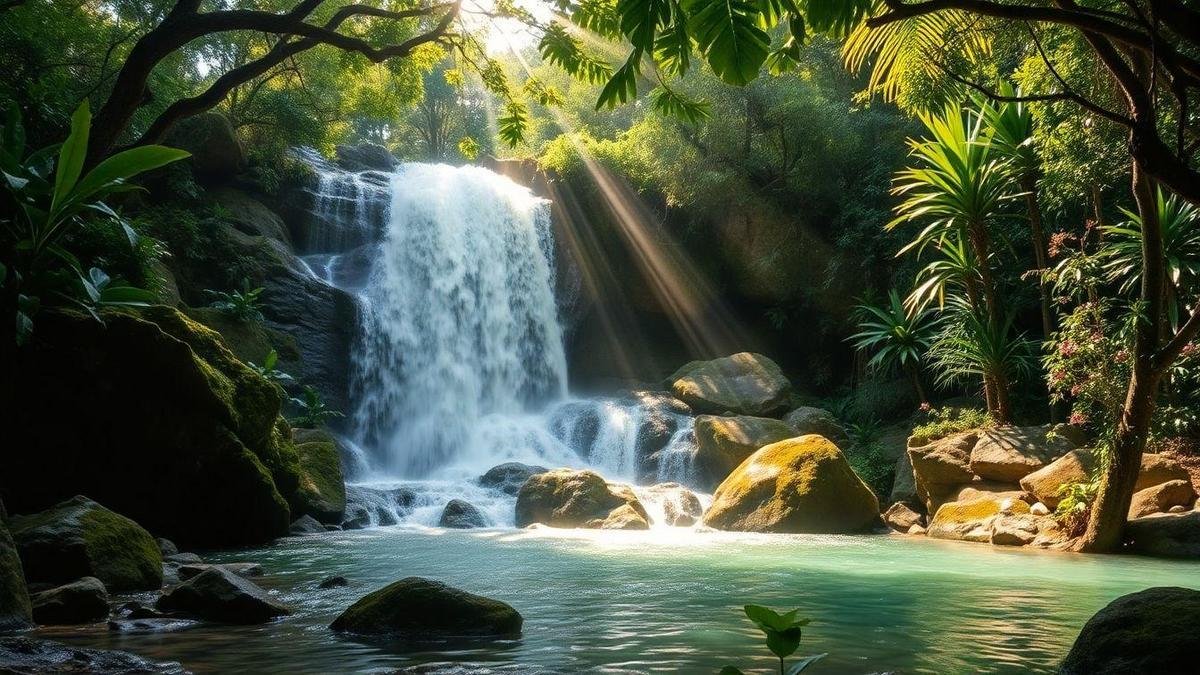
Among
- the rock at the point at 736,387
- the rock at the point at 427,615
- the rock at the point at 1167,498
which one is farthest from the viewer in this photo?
the rock at the point at 736,387

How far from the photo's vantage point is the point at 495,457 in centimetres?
1603

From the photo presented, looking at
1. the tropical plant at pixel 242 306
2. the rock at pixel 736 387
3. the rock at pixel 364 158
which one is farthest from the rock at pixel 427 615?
the rock at pixel 364 158

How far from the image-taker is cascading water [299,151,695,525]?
→ 15.7 meters

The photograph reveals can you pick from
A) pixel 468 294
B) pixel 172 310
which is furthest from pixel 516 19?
pixel 468 294

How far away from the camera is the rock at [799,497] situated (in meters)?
10.9

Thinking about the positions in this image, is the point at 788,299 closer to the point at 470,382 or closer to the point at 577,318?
the point at 577,318

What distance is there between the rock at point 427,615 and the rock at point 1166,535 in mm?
7032

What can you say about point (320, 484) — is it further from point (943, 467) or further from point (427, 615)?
point (943, 467)

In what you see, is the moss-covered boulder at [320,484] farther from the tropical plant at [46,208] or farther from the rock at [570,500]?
the tropical plant at [46,208]

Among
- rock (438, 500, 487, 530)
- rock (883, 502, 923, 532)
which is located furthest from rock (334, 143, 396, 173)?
rock (883, 502, 923, 532)

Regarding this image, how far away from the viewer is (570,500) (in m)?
11.4

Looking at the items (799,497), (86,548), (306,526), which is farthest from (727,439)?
(86,548)

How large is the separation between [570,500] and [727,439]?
12.1ft

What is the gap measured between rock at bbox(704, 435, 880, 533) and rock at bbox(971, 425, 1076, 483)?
5.13ft
